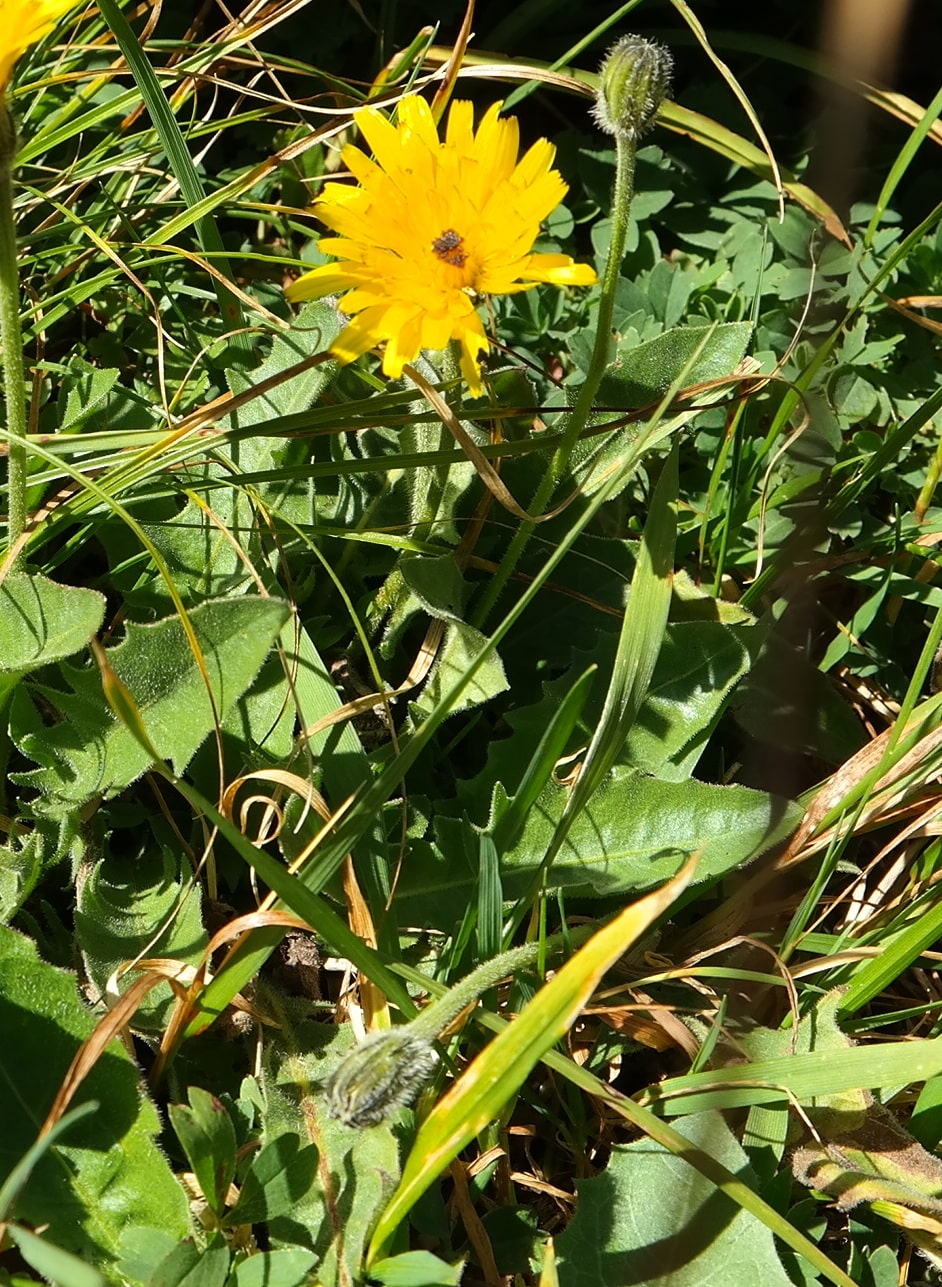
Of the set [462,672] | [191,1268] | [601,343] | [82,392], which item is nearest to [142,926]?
[191,1268]

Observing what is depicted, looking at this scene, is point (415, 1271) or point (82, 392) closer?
point (415, 1271)

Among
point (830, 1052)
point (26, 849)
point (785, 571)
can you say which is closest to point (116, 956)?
point (26, 849)

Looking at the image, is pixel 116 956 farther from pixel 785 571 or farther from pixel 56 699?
pixel 785 571

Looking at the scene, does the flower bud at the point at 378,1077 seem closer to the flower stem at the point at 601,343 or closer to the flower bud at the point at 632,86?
the flower stem at the point at 601,343

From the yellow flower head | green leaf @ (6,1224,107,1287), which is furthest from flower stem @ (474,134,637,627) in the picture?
green leaf @ (6,1224,107,1287)

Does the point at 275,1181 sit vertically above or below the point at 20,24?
below

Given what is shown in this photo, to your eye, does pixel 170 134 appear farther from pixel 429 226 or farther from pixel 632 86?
pixel 632 86
